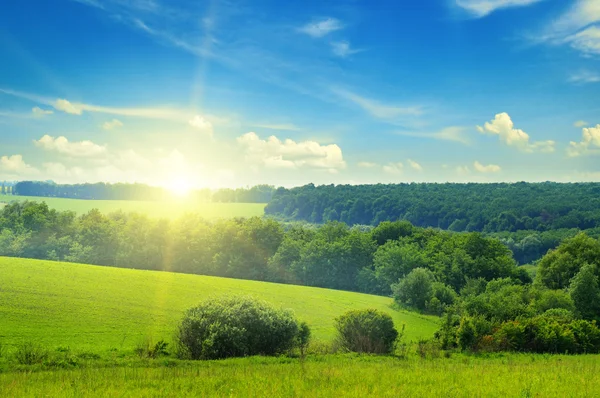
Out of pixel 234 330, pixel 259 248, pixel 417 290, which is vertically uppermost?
pixel 234 330

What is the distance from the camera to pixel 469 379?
1884cm

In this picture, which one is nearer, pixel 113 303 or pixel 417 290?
pixel 113 303

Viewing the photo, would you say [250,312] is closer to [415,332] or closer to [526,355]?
[526,355]

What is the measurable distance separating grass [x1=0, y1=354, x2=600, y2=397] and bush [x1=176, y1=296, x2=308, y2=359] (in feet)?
16.3

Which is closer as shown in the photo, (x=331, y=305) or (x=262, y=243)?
(x=331, y=305)

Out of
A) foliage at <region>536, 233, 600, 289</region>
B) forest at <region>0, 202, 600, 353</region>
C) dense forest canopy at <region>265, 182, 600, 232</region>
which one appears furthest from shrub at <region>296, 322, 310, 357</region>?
dense forest canopy at <region>265, 182, 600, 232</region>

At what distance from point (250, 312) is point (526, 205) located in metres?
138

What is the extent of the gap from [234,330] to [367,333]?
9.54 metres

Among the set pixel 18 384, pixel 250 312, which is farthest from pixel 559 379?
pixel 18 384

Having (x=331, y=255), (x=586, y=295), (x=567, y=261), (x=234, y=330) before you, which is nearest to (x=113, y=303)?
(x=234, y=330)

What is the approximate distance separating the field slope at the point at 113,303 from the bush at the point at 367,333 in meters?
10.2

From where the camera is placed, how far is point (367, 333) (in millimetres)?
32094

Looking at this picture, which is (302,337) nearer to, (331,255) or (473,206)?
(331,255)

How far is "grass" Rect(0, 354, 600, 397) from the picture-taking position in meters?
15.8
